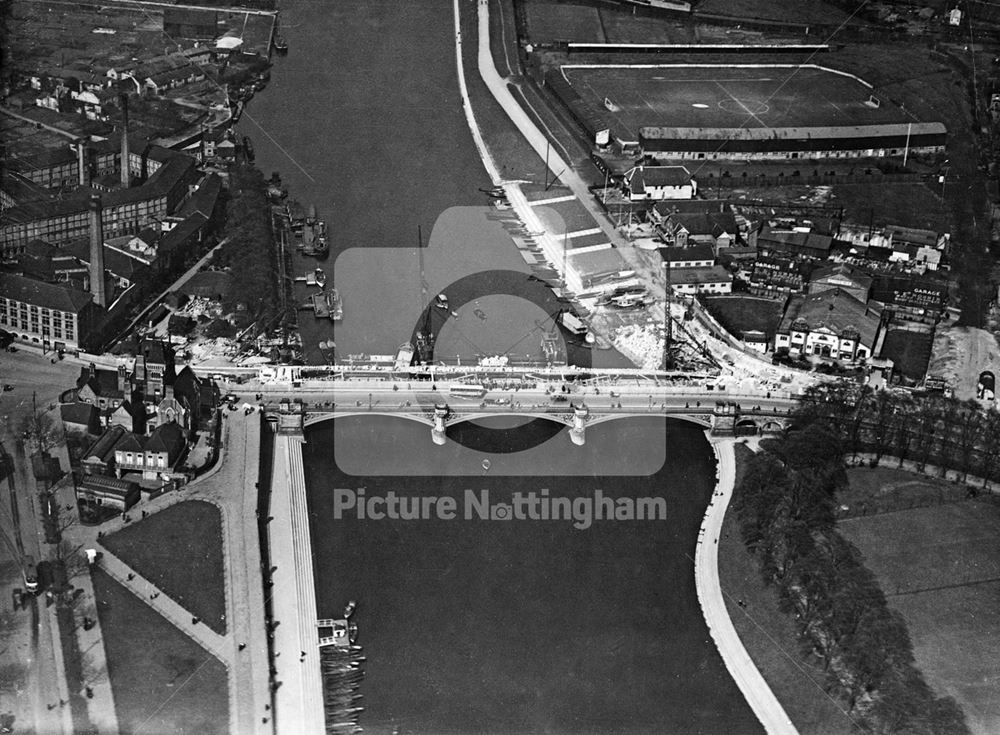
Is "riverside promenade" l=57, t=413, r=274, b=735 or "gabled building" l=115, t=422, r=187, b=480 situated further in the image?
"gabled building" l=115, t=422, r=187, b=480

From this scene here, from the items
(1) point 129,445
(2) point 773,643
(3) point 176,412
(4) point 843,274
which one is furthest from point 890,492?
(1) point 129,445

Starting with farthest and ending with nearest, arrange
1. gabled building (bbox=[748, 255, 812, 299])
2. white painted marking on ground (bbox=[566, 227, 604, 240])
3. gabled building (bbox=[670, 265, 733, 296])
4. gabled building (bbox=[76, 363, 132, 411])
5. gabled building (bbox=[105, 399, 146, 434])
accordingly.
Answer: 1. white painted marking on ground (bbox=[566, 227, 604, 240])
2. gabled building (bbox=[670, 265, 733, 296])
3. gabled building (bbox=[748, 255, 812, 299])
4. gabled building (bbox=[76, 363, 132, 411])
5. gabled building (bbox=[105, 399, 146, 434])

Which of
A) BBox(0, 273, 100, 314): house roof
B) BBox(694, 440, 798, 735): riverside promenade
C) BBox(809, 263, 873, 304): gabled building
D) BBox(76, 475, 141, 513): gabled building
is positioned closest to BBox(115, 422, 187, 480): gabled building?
BBox(76, 475, 141, 513): gabled building

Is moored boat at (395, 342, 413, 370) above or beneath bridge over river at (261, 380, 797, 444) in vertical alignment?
above

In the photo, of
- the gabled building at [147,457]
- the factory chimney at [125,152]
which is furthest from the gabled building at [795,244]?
the gabled building at [147,457]

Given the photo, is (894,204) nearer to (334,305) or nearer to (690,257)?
(690,257)

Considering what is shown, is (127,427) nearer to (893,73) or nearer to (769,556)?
(769,556)

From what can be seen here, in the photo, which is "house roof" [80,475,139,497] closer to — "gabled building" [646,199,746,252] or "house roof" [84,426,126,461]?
"house roof" [84,426,126,461]
